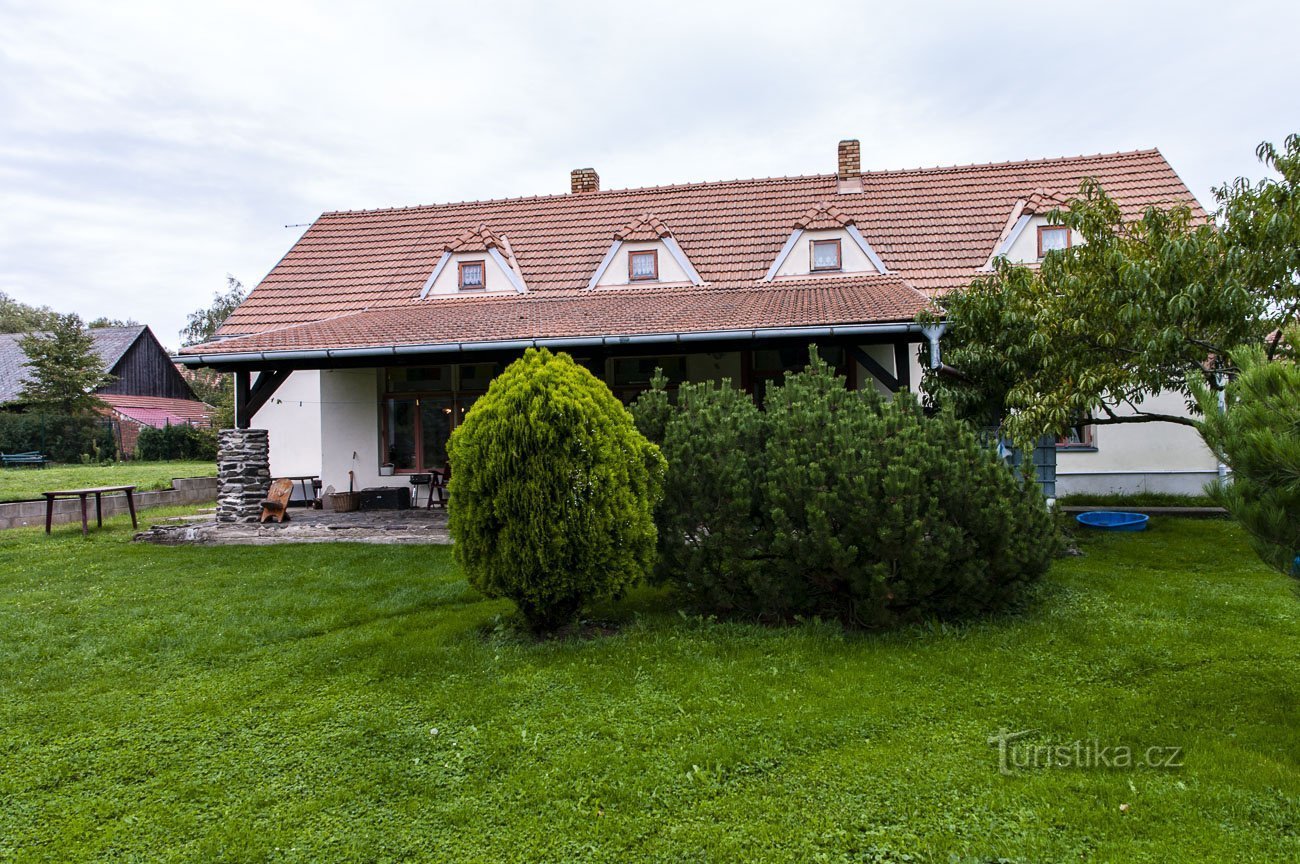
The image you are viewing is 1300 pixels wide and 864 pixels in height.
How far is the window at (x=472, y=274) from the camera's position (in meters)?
13.5

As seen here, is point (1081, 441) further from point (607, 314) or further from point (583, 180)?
point (583, 180)

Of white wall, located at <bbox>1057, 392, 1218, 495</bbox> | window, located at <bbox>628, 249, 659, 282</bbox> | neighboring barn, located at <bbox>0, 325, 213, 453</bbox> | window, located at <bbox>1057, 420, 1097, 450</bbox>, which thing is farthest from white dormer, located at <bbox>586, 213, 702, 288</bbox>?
neighboring barn, located at <bbox>0, 325, 213, 453</bbox>

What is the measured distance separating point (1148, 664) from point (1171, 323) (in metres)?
2.77

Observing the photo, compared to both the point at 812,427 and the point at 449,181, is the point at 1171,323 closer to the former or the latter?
the point at 812,427

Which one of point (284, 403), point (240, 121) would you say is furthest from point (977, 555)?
point (240, 121)

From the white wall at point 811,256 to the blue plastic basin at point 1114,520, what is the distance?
17.8ft

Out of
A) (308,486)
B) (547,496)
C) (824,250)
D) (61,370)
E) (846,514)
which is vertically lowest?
(308,486)

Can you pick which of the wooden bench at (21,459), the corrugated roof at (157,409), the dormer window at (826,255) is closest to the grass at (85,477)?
the wooden bench at (21,459)

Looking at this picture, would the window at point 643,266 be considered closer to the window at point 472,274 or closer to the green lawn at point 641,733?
the window at point 472,274

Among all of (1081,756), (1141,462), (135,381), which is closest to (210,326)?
(135,381)

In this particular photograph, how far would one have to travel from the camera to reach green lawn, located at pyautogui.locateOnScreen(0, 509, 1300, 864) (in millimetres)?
2568

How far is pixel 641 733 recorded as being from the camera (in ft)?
11.1

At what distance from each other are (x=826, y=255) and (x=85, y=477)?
54.8ft

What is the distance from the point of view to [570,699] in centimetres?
381
